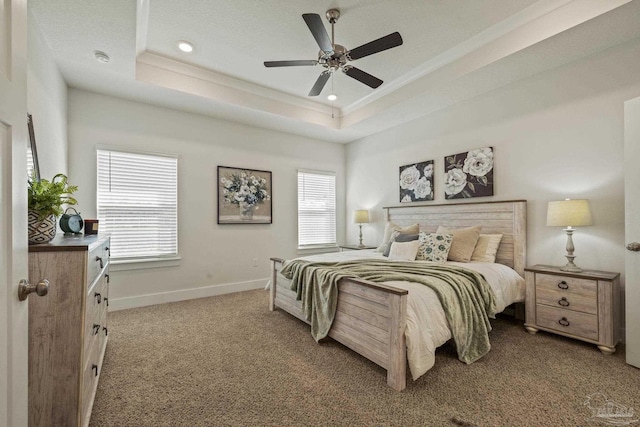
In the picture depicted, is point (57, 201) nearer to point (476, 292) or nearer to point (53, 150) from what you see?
point (53, 150)

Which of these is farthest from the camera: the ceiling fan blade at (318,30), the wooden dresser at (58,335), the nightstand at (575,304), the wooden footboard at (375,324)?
the nightstand at (575,304)

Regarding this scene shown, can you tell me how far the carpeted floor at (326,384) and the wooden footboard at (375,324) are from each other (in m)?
0.13

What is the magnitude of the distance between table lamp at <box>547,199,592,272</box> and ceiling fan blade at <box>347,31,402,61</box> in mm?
2099

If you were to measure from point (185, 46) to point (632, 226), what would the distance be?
429cm

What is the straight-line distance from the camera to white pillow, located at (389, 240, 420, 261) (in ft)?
11.2

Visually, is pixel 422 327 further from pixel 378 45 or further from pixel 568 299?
pixel 378 45

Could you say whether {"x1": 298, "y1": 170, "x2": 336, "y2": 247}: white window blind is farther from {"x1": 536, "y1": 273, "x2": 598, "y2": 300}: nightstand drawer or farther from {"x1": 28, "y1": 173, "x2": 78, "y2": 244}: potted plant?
{"x1": 28, "y1": 173, "x2": 78, "y2": 244}: potted plant

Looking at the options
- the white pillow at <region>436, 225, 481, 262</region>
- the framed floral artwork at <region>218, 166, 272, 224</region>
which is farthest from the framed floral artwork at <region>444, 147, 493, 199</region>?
the framed floral artwork at <region>218, 166, 272, 224</region>

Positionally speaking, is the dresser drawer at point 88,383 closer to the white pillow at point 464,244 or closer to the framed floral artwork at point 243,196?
the framed floral artwork at point 243,196

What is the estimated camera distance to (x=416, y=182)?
14.4ft

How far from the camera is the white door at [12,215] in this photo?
0.78m

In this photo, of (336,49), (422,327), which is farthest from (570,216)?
(336,49)

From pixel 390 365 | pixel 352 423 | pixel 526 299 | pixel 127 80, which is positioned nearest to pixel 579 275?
pixel 526 299

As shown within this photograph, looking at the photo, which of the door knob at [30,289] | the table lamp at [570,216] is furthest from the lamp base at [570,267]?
the door knob at [30,289]
